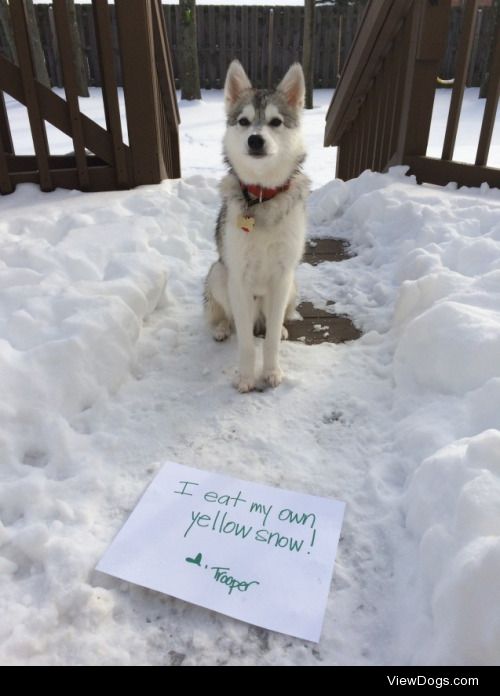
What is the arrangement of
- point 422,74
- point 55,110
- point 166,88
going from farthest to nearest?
point 166,88, point 422,74, point 55,110

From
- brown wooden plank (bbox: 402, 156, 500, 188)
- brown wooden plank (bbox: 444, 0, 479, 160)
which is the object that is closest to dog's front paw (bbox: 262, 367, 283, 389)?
brown wooden plank (bbox: 402, 156, 500, 188)

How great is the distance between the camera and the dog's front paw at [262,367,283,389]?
2164 mm

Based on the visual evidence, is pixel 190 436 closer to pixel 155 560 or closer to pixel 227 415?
pixel 227 415

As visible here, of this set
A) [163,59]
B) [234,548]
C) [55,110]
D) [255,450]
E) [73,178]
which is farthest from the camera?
[163,59]

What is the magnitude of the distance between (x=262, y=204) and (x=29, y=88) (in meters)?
2.15

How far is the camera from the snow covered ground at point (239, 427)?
1193mm

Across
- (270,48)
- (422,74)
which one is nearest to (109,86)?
(422,74)

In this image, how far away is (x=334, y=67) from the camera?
1424cm

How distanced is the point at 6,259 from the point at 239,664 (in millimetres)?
2258

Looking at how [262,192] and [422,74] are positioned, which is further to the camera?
[422,74]

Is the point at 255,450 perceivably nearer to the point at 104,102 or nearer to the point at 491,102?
the point at 104,102

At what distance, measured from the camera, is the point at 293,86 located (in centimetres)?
221

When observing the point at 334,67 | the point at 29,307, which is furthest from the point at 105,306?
the point at 334,67
